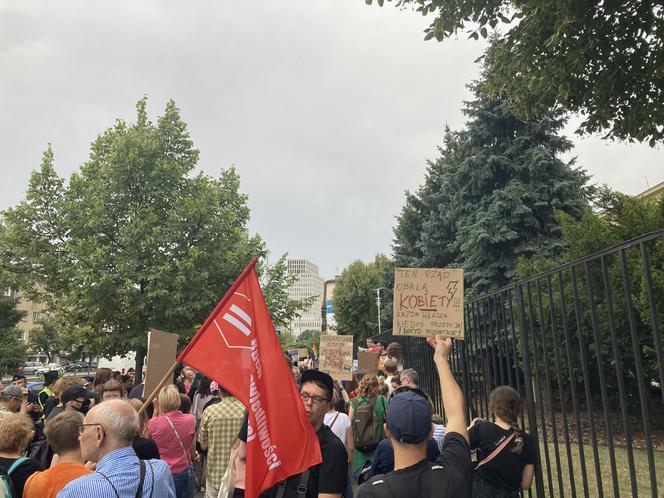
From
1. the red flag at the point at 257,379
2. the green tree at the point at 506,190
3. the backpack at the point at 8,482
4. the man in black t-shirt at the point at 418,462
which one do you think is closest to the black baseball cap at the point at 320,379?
the red flag at the point at 257,379

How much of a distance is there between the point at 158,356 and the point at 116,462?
10.3 feet

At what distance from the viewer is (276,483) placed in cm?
302

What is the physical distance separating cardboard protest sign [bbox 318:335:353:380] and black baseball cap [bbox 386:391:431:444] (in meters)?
7.40

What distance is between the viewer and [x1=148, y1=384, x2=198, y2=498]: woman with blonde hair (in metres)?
5.50

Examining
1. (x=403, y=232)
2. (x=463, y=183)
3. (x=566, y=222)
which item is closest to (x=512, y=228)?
(x=463, y=183)

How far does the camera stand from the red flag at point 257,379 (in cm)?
294

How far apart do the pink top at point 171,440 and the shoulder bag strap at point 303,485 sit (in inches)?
117

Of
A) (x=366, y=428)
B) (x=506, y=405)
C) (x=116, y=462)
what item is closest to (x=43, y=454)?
(x=116, y=462)

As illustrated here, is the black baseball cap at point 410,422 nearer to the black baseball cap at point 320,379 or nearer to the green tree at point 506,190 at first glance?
the black baseball cap at point 320,379

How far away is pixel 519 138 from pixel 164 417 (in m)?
17.9

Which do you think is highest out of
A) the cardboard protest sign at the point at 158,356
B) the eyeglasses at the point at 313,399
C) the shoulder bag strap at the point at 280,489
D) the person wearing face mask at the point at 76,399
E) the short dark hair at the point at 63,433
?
the cardboard protest sign at the point at 158,356

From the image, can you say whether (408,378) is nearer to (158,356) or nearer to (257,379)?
(158,356)

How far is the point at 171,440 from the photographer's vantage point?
5.53 m

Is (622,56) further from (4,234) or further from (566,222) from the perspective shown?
(4,234)
